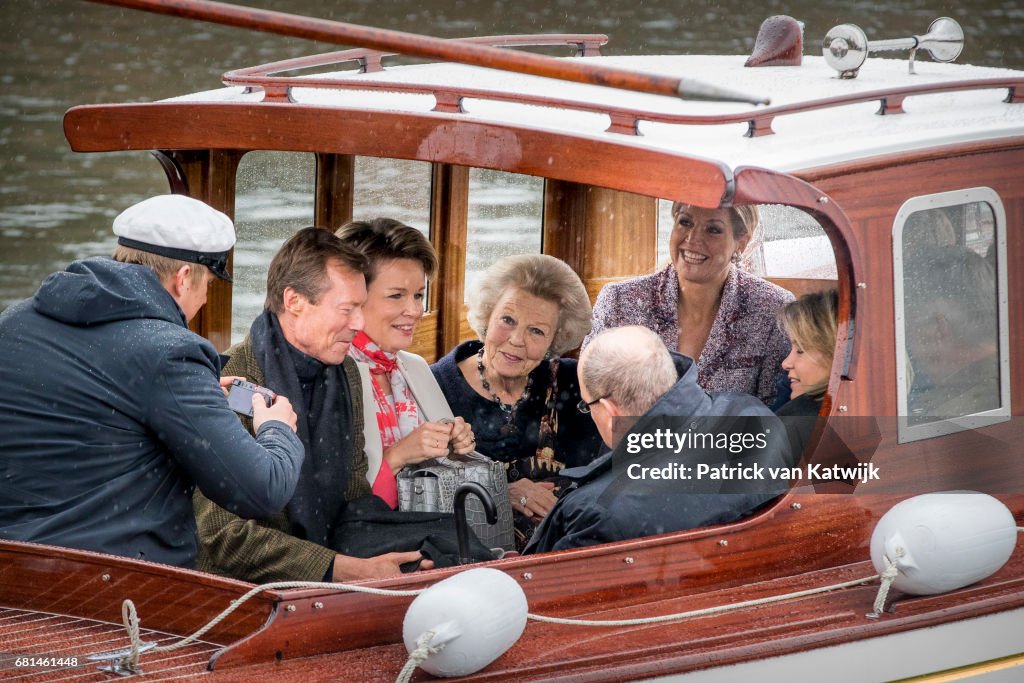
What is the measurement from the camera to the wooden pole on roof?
2168 mm

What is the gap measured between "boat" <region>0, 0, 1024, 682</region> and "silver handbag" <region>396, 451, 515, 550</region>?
63 cm

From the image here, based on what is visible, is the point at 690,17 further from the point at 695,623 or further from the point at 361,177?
the point at 695,623

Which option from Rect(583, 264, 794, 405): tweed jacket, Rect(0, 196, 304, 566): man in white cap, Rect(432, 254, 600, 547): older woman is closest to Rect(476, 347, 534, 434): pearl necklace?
Rect(432, 254, 600, 547): older woman

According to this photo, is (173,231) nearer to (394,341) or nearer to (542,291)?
(394,341)

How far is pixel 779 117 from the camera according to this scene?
9.75 ft

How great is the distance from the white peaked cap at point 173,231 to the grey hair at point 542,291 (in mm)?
1032

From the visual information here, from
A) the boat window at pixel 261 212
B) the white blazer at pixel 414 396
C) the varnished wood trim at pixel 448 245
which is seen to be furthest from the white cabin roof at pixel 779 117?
the white blazer at pixel 414 396

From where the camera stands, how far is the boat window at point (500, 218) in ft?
13.5

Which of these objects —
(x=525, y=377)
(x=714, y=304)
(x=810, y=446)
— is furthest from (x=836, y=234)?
(x=525, y=377)

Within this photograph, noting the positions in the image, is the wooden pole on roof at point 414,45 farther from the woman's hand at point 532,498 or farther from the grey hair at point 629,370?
the woman's hand at point 532,498

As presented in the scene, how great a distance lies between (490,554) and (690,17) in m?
11.7

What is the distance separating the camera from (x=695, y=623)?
245cm

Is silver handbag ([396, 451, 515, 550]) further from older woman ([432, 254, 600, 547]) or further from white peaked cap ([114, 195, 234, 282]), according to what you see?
white peaked cap ([114, 195, 234, 282])

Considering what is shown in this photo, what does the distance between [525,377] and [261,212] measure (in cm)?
90
